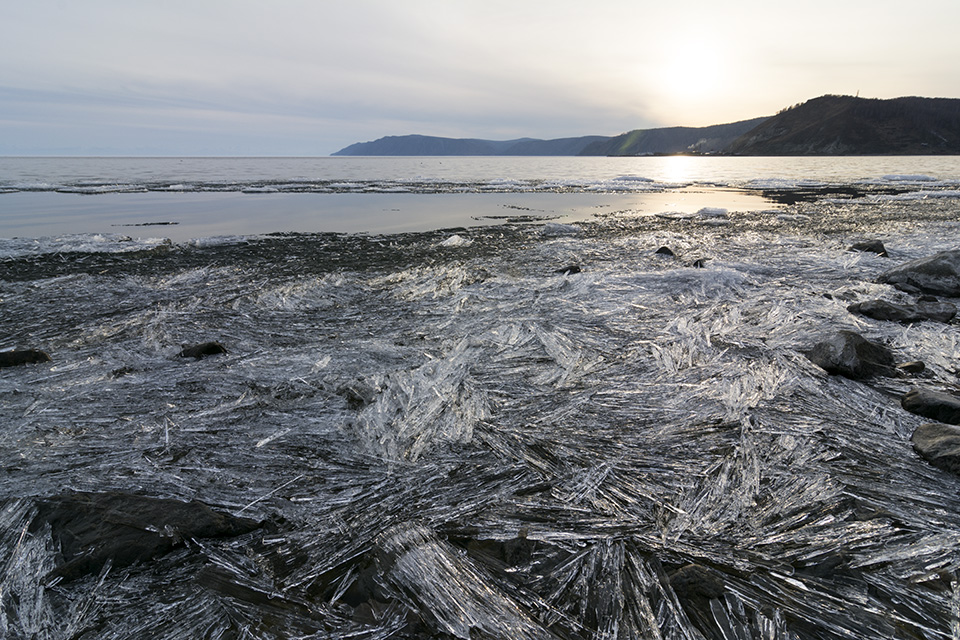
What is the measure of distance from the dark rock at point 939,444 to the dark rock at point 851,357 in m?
0.99

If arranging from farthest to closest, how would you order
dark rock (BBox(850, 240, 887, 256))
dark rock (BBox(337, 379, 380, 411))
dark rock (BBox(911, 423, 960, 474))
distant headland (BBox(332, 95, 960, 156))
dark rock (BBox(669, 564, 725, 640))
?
distant headland (BBox(332, 95, 960, 156)) < dark rock (BBox(850, 240, 887, 256)) < dark rock (BBox(337, 379, 380, 411)) < dark rock (BBox(911, 423, 960, 474)) < dark rock (BBox(669, 564, 725, 640))

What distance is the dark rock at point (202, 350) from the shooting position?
182 inches

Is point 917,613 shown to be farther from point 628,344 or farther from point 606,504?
point 628,344

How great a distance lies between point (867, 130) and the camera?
108500 millimetres

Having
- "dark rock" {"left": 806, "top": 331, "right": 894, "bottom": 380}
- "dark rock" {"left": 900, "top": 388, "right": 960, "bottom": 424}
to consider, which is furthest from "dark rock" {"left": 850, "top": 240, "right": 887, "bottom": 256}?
"dark rock" {"left": 900, "top": 388, "right": 960, "bottom": 424}

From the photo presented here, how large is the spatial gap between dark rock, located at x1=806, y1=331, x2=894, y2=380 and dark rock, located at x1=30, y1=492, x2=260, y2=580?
4.92 metres

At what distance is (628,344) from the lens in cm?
500

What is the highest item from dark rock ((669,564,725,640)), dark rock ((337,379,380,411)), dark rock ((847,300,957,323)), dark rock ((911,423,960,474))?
dark rock ((847,300,957,323))

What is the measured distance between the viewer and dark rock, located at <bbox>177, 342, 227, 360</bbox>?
4.62 m

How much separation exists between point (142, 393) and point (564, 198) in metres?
22.7

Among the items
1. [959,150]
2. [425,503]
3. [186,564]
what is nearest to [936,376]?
[425,503]

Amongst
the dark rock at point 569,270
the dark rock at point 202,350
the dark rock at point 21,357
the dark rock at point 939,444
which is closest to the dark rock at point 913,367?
the dark rock at point 939,444

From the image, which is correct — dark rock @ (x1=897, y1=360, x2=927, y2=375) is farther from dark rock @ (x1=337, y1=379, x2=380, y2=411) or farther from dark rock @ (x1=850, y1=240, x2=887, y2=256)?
dark rock @ (x1=850, y1=240, x2=887, y2=256)

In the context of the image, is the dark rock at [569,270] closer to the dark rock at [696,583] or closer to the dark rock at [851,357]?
the dark rock at [851,357]
